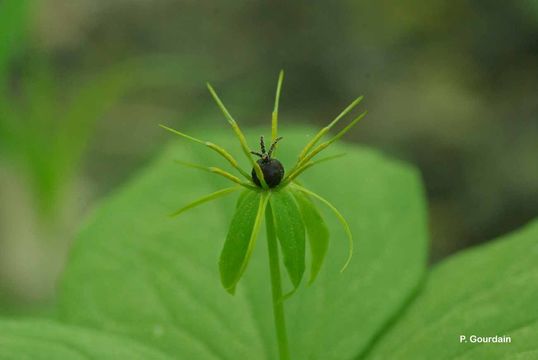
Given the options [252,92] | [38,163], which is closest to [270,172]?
[38,163]

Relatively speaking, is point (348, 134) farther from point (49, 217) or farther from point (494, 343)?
point (494, 343)

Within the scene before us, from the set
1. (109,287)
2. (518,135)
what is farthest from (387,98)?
(109,287)

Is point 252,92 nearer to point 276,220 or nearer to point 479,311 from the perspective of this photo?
point 479,311

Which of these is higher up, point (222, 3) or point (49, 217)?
point (222, 3)

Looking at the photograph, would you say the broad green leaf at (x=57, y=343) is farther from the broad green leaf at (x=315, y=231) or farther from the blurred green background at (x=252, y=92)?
the blurred green background at (x=252, y=92)

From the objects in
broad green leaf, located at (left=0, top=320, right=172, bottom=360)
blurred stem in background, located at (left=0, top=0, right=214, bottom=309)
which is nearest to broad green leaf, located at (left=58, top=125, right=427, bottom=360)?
broad green leaf, located at (left=0, top=320, right=172, bottom=360)

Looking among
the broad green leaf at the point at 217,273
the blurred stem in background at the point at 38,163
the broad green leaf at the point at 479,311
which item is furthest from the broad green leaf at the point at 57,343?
the blurred stem in background at the point at 38,163
